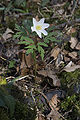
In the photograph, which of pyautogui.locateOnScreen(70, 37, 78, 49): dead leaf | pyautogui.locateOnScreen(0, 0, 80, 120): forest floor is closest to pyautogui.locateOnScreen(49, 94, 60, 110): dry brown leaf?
pyautogui.locateOnScreen(0, 0, 80, 120): forest floor

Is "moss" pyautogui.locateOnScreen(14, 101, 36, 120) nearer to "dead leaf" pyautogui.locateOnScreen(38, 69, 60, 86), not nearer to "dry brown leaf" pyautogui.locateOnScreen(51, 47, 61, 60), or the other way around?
"dead leaf" pyautogui.locateOnScreen(38, 69, 60, 86)

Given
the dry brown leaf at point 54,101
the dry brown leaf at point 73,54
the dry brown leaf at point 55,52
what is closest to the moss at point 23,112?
the dry brown leaf at point 54,101

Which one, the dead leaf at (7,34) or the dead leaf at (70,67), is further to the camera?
the dead leaf at (7,34)

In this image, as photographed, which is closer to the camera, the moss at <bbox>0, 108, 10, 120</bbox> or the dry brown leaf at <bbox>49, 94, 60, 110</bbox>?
the moss at <bbox>0, 108, 10, 120</bbox>

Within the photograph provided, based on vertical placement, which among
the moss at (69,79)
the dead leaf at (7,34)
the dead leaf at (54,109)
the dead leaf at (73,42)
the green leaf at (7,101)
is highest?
the dead leaf at (7,34)

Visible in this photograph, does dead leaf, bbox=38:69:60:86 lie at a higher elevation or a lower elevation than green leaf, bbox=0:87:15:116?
higher

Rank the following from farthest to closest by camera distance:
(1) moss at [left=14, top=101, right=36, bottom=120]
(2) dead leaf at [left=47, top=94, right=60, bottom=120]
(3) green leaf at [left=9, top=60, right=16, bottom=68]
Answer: (3) green leaf at [left=9, top=60, right=16, bottom=68] → (2) dead leaf at [left=47, top=94, right=60, bottom=120] → (1) moss at [left=14, top=101, right=36, bottom=120]

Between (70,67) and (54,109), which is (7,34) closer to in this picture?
(70,67)

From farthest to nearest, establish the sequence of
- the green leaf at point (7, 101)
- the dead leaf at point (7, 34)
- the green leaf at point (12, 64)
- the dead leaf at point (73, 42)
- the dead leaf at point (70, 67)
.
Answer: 1. the dead leaf at point (7, 34)
2. the dead leaf at point (73, 42)
3. the green leaf at point (12, 64)
4. the dead leaf at point (70, 67)
5. the green leaf at point (7, 101)

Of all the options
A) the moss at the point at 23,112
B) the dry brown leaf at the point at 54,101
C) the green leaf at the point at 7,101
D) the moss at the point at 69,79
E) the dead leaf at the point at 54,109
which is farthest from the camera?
the moss at the point at 69,79

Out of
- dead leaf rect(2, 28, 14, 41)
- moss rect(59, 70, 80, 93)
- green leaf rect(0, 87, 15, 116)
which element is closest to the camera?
green leaf rect(0, 87, 15, 116)

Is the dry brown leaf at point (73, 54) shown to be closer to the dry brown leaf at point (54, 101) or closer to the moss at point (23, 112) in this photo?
the dry brown leaf at point (54, 101)

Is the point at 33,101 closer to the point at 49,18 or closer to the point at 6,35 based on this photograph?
the point at 6,35
